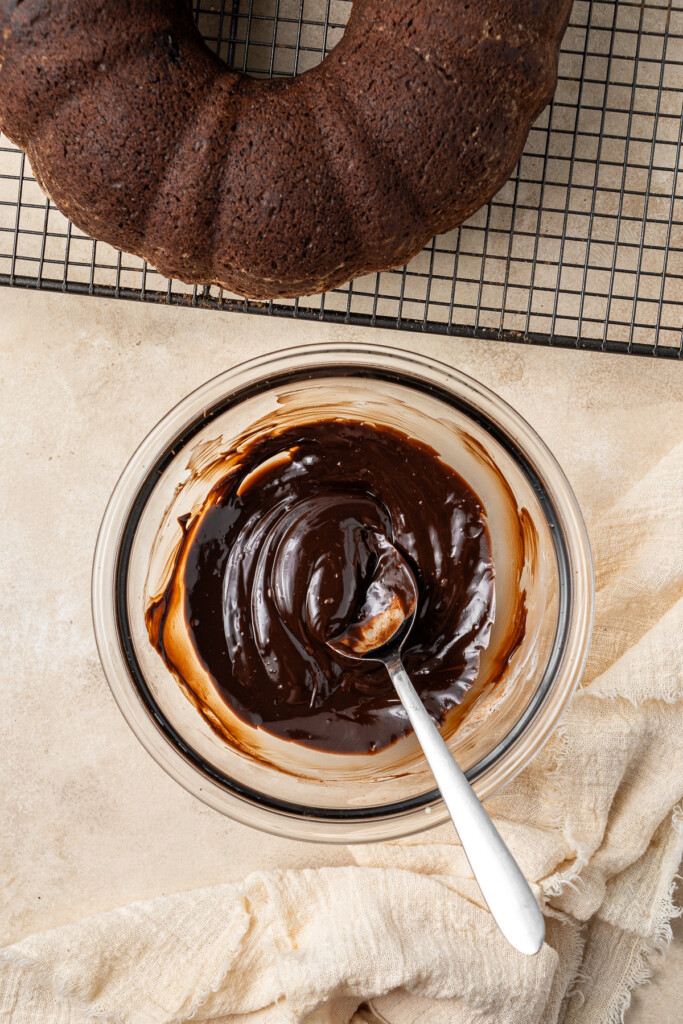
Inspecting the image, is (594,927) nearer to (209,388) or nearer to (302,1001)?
(302,1001)

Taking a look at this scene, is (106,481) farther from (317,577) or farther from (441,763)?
(441,763)

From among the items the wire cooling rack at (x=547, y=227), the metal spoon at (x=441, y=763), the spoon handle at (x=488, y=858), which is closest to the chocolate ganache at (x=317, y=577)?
the metal spoon at (x=441, y=763)

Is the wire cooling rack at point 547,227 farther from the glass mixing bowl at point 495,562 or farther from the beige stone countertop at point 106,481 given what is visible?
the glass mixing bowl at point 495,562

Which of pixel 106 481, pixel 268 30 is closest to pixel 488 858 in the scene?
pixel 106 481

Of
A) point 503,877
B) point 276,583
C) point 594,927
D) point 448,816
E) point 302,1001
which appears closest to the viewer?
point 503,877

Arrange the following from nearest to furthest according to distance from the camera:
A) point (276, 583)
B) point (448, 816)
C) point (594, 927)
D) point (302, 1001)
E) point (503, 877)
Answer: point (503, 877) < point (448, 816) < point (276, 583) < point (302, 1001) < point (594, 927)

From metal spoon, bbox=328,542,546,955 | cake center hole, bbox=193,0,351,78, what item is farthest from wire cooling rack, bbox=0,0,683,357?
metal spoon, bbox=328,542,546,955

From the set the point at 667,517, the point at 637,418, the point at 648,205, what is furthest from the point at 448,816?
the point at 648,205

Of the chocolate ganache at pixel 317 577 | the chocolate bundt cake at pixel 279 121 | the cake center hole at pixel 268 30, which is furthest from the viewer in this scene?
the cake center hole at pixel 268 30
